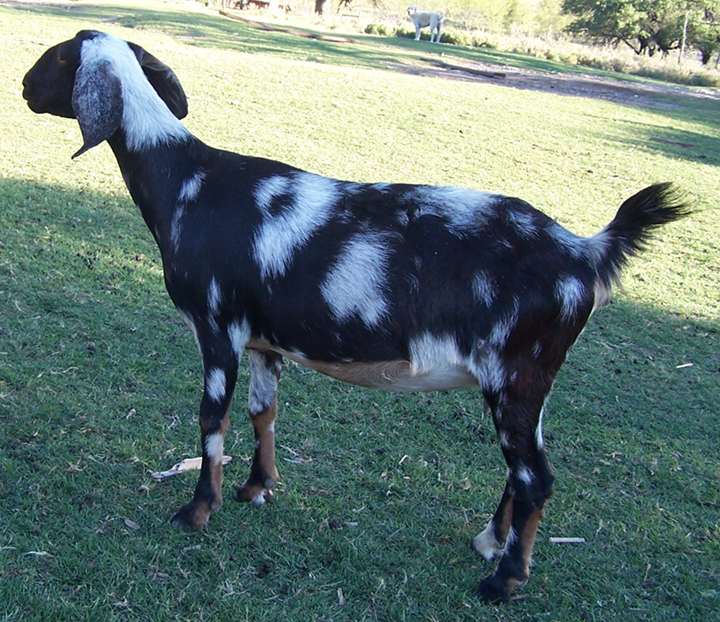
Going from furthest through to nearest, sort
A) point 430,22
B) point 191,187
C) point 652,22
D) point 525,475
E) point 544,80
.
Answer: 1. point 652,22
2. point 430,22
3. point 544,80
4. point 191,187
5. point 525,475

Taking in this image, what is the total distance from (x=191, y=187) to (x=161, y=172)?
7.0 inches

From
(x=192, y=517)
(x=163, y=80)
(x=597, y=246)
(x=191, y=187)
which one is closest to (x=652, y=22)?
(x=163, y=80)

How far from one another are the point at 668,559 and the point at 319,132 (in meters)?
9.74

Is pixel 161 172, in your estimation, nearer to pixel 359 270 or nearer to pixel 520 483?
pixel 359 270

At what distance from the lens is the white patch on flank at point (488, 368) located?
3.25 m

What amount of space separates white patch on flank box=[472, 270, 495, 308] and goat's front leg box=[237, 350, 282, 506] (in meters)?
1.25

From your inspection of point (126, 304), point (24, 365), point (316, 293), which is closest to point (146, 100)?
point (316, 293)

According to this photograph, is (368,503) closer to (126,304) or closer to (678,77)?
(126,304)

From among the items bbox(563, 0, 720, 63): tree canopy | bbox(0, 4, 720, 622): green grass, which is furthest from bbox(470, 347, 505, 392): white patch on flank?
bbox(563, 0, 720, 63): tree canopy

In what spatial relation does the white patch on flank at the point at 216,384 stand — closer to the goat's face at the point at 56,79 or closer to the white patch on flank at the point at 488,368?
the white patch on flank at the point at 488,368

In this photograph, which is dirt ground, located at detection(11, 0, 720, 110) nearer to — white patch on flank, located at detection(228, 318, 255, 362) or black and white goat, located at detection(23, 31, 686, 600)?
black and white goat, located at detection(23, 31, 686, 600)

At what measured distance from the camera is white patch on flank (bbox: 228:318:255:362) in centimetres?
359

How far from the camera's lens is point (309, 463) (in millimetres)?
4426

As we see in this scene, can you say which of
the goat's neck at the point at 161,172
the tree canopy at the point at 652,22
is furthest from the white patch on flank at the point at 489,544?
the tree canopy at the point at 652,22
